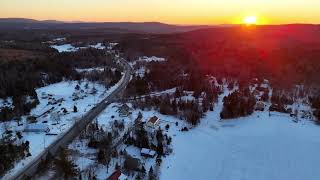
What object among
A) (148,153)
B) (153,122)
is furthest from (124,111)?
(148,153)

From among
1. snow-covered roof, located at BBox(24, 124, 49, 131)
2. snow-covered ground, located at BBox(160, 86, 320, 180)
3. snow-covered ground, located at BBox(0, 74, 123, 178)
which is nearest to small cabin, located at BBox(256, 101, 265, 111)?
snow-covered ground, located at BBox(160, 86, 320, 180)

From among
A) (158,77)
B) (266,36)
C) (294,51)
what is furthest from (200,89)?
(266,36)

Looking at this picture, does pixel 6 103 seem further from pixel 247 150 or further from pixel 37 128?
pixel 247 150

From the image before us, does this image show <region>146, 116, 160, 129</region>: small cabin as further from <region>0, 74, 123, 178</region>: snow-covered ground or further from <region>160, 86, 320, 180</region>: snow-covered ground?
<region>0, 74, 123, 178</region>: snow-covered ground

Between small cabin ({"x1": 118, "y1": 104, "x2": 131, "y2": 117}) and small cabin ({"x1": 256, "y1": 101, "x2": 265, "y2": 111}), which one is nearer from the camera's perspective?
small cabin ({"x1": 118, "y1": 104, "x2": 131, "y2": 117})

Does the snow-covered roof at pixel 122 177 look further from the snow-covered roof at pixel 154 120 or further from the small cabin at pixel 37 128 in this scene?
the small cabin at pixel 37 128

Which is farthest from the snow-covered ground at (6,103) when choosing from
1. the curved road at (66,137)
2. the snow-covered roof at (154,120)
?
the snow-covered roof at (154,120)

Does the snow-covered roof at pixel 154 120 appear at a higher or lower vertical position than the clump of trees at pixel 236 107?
lower
